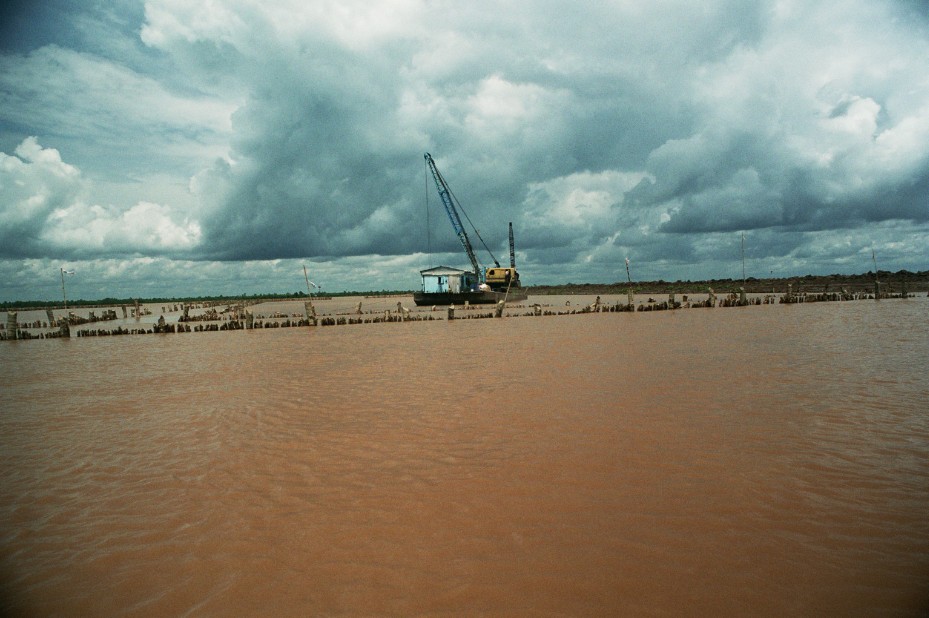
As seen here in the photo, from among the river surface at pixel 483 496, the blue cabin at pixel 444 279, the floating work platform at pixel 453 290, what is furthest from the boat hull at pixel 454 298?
the river surface at pixel 483 496

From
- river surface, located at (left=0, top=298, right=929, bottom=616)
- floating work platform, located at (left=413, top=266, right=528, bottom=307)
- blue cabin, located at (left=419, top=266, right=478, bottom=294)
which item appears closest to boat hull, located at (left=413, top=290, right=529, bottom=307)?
floating work platform, located at (left=413, top=266, right=528, bottom=307)

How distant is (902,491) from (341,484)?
5.51 m

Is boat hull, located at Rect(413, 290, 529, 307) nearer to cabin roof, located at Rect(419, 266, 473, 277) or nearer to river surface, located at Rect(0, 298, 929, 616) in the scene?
cabin roof, located at Rect(419, 266, 473, 277)

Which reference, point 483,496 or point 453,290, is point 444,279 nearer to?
point 453,290

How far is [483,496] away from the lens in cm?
498

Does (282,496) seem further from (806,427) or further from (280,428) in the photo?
(806,427)

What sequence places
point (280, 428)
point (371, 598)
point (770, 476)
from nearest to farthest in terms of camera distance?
1. point (371, 598)
2. point (770, 476)
3. point (280, 428)

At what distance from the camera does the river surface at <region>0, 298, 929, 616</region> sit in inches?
138

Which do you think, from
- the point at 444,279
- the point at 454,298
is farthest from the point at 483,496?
the point at 444,279

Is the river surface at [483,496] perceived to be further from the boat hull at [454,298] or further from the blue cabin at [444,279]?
the blue cabin at [444,279]

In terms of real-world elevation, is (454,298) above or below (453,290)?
below

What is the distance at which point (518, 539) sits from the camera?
412 cm

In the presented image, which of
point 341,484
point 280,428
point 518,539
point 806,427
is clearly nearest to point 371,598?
point 518,539

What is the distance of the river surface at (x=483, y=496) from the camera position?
138 inches
